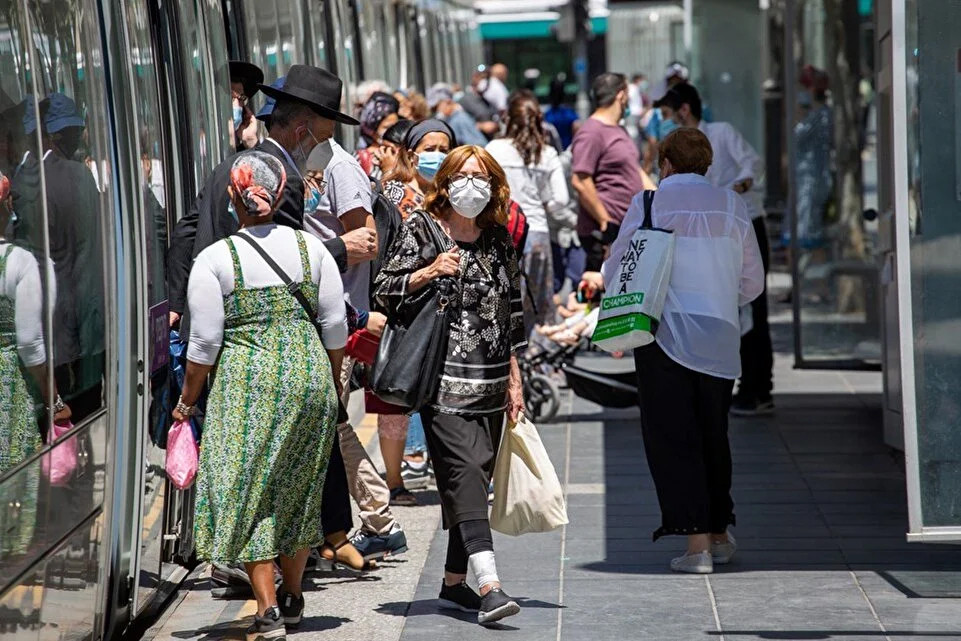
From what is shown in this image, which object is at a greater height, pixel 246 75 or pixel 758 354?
pixel 246 75

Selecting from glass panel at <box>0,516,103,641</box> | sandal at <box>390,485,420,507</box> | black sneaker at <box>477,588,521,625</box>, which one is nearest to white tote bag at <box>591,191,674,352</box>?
black sneaker at <box>477,588,521,625</box>

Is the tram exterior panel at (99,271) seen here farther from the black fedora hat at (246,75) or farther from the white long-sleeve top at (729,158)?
the white long-sleeve top at (729,158)

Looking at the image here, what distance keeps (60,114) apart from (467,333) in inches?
64.6

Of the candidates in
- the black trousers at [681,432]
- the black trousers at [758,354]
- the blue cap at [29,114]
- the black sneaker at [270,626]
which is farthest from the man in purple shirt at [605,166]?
the blue cap at [29,114]

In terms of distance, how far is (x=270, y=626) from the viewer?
17.7 feet

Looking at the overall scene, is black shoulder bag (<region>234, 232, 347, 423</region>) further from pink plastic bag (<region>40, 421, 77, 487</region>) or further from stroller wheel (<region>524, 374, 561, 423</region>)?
stroller wheel (<region>524, 374, 561, 423</region>)

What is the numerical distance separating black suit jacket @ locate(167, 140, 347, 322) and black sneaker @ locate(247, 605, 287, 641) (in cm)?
92

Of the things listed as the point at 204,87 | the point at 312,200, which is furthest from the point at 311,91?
the point at 204,87

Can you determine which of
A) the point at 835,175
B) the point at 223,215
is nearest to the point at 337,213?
the point at 223,215

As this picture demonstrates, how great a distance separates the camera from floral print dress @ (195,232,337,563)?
5219 millimetres

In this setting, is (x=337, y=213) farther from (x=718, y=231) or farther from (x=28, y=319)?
(x=28, y=319)

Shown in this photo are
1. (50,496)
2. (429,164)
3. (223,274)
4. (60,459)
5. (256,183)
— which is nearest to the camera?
(50,496)

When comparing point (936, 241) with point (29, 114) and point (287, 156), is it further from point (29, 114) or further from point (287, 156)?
point (29, 114)

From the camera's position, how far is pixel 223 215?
18.8ft
